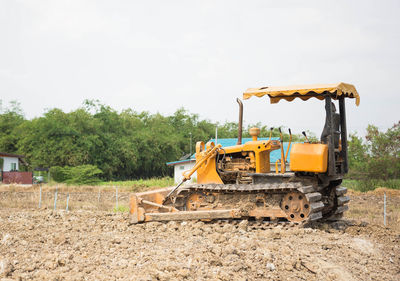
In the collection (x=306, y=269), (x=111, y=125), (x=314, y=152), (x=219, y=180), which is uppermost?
(x=111, y=125)

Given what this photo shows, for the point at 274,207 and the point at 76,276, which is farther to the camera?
the point at 274,207

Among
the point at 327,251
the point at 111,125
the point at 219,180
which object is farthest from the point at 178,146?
the point at 327,251

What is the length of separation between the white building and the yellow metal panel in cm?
3326

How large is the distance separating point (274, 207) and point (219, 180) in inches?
64.1

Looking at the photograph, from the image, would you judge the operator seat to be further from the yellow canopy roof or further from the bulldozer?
the yellow canopy roof

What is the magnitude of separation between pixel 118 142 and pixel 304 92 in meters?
39.2

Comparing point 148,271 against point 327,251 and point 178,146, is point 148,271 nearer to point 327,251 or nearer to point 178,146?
point 327,251

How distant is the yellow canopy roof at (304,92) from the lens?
7906mm

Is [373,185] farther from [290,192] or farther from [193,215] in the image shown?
[193,215]

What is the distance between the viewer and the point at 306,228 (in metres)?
7.65

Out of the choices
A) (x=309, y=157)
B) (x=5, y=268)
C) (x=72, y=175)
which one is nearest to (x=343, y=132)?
(x=309, y=157)

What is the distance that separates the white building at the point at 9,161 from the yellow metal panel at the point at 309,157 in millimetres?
33262

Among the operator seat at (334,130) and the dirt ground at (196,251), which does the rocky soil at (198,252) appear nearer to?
the dirt ground at (196,251)

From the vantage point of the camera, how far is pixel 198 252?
19.5ft
